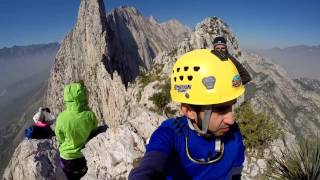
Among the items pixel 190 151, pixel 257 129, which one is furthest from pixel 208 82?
pixel 257 129

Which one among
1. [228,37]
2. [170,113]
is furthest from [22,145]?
[228,37]

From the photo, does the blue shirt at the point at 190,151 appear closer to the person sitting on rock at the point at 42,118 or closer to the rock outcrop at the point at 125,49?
the person sitting on rock at the point at 42,118

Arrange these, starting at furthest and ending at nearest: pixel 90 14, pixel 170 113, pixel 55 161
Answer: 1. pixel 90 14
2. pixel 170 113
3. pixel 55 161

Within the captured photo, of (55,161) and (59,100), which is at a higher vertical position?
(55,161)

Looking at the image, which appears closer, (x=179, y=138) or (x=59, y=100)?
(x=179, y=138)

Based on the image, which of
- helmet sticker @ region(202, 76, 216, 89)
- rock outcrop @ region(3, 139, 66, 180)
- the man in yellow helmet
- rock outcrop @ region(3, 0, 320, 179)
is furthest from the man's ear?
rock outcrop @ region(3, 139, 66, 180)

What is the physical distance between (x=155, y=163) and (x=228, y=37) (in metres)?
34.0

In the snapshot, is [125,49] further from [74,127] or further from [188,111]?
[188,111]

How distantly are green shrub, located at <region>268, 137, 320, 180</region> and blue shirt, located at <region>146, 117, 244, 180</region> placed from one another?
232 inches

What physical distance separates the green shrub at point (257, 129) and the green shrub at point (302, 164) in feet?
8.69

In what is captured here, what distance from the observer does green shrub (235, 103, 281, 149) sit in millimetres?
12373

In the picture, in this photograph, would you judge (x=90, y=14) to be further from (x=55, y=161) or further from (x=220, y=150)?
(x=220, y=150)

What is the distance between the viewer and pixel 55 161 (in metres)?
12.7

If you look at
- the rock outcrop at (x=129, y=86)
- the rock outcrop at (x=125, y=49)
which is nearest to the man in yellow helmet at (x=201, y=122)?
the rock outcrop at (x=129, y=86)
